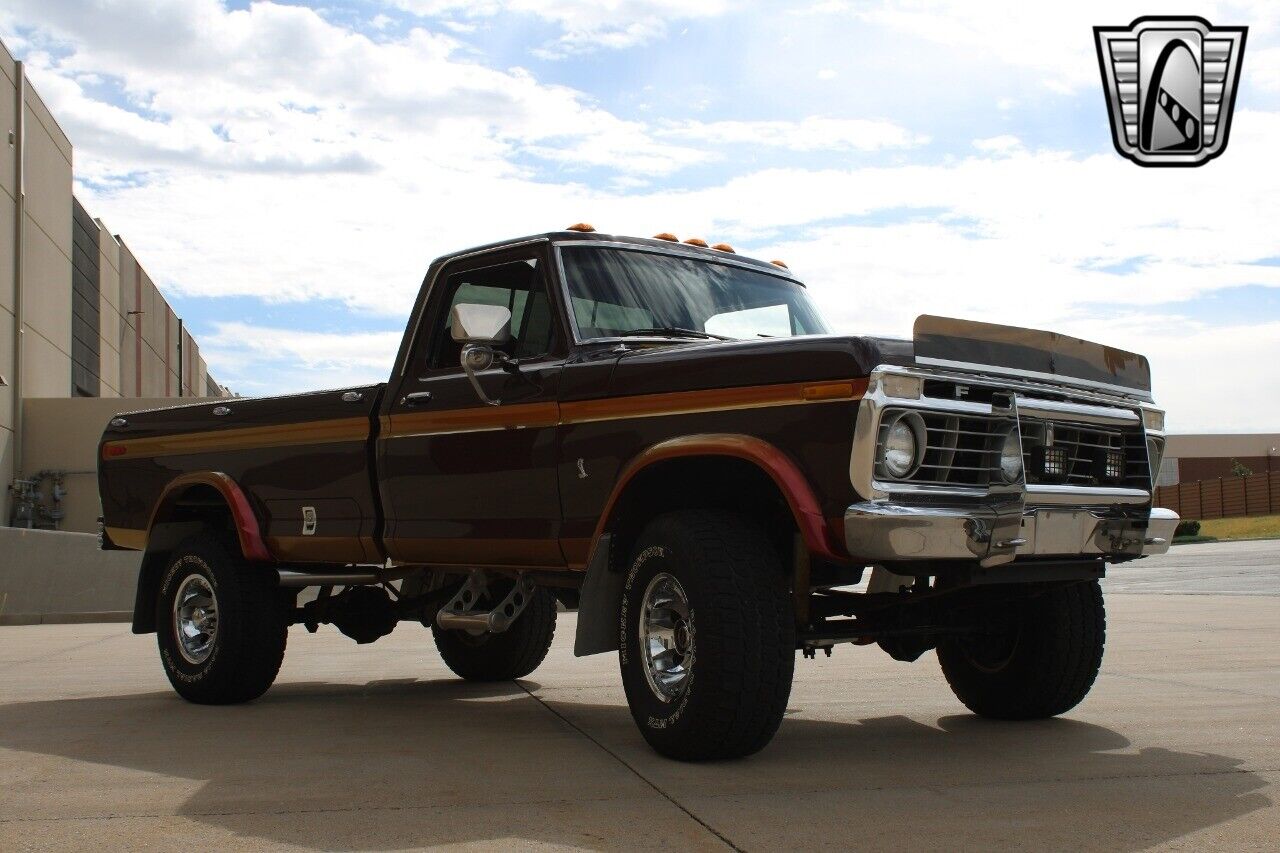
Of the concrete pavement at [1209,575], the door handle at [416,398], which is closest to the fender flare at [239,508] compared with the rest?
the door handle at [416,398]

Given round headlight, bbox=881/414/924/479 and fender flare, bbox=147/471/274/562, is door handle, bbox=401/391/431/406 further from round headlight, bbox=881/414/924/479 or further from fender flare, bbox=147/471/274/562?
round headlight, bbox=881/414/924/479

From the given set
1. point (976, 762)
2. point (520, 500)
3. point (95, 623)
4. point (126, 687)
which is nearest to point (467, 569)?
point (520, 500)

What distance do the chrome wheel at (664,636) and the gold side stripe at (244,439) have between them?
227 cm

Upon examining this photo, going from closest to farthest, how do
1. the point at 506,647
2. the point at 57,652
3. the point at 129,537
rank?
1. the point at 129,537
2. the point at 506,647
3. the point at 57,652

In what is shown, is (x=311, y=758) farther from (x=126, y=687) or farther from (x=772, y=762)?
(x=126, y=687)

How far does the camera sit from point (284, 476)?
7984mm

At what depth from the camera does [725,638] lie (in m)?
5.37

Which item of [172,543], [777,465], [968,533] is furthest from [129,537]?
[968,533]

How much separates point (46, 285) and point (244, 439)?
35.4m

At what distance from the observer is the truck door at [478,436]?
6.59 m

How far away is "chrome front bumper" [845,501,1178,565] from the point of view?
520cm

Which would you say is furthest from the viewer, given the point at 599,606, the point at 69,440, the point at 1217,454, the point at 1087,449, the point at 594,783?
the point at 1217,454

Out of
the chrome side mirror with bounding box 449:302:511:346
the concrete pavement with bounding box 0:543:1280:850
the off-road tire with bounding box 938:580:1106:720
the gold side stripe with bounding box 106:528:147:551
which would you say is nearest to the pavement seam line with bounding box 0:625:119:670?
the concrete pavement with bounding box 0:543:1280:850

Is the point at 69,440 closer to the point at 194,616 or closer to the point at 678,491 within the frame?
the point at 194,616
